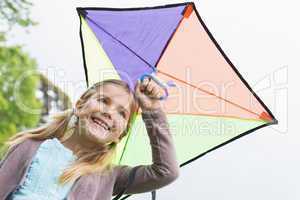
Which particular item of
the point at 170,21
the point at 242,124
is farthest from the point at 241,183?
the point at 170,21

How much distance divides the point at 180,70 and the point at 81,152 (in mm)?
459

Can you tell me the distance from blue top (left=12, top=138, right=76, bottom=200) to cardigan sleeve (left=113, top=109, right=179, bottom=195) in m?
0.15

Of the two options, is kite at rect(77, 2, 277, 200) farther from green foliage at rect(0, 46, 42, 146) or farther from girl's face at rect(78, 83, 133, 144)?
green foliage at rect(0, 46, 42, 146)

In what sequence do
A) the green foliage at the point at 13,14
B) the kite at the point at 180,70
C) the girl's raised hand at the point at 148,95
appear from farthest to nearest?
the green foliage at the point at 13,14, the kite at the point at 180,70, the girl's raised hand at the point at 148,95

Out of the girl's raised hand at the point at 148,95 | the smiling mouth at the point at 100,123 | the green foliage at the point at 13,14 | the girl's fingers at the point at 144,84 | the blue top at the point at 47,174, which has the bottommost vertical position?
the blue top at the point at 47,174

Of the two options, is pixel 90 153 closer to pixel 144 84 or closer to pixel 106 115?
pixel 106 115

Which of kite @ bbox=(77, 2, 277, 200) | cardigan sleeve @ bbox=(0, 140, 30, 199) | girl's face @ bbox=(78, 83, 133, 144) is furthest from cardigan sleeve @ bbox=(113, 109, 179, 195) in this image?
kite @ bbox=(77, 2, 277, 200)

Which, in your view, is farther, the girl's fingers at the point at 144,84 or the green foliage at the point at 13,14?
the green foliage at the point at 13,14

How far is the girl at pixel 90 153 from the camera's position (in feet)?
3.79

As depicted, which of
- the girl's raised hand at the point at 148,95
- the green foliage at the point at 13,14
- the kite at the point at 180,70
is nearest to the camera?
the girl's raised hand at the point at 148,95

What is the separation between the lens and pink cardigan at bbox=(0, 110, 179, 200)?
1148mm

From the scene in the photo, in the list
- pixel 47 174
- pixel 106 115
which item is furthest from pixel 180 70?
pixel 47 174

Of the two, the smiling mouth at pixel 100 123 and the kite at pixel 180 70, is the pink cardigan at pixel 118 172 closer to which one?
the smiling mouth at pixel 100 123

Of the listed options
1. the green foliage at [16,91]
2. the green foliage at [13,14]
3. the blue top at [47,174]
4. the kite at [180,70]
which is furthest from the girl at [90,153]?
the green foliage at [13,14]
